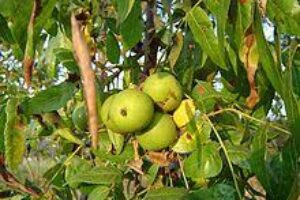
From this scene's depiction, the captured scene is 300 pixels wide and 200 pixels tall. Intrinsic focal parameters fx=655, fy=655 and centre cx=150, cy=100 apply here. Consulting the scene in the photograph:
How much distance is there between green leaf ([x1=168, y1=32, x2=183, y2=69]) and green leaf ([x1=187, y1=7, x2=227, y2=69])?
0.37 feet

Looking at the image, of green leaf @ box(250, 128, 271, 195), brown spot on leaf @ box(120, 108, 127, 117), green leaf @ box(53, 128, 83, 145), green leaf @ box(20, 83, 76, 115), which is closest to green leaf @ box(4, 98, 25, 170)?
green leaf @ box(20, 83, 76, 115)

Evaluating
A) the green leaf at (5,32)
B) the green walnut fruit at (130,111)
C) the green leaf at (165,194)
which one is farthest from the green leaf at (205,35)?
the green leaf at (5,32)

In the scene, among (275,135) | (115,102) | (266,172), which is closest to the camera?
(266,172)

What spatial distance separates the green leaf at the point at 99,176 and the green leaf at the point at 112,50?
1.04 feet

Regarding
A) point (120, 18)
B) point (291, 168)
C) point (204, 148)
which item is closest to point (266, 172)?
point (291, 168)

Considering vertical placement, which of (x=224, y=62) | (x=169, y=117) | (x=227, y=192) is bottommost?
(x=227, y=192)

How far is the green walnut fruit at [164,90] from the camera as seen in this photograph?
4.33ft

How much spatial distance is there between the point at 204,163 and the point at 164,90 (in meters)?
0.17

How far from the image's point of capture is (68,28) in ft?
5.07

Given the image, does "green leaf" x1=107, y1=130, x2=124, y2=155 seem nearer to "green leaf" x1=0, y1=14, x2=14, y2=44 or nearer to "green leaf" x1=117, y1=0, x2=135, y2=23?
"green leaf" x1=0, y1=14, x2=14, y2=44

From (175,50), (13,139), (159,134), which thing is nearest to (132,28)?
(175,50)

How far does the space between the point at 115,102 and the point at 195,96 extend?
0.61ft

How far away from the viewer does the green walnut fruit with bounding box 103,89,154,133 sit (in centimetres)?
129

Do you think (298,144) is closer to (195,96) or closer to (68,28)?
(195,96)
